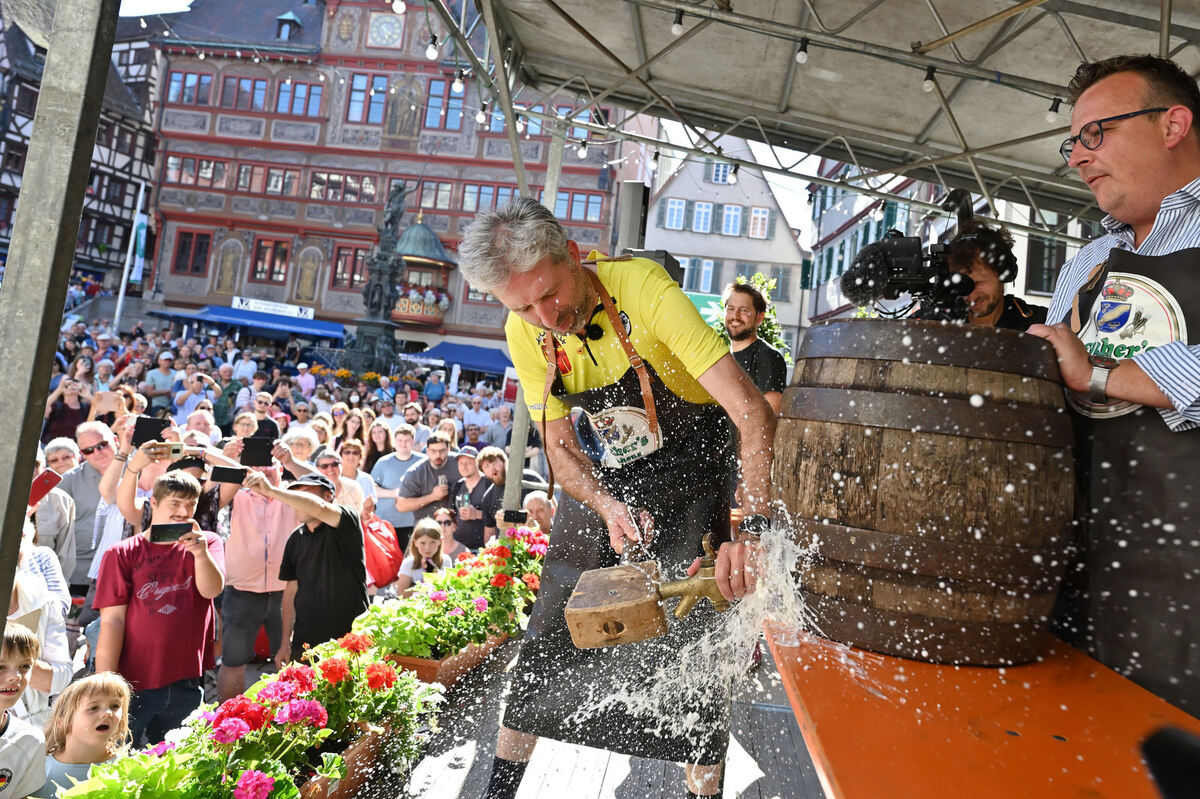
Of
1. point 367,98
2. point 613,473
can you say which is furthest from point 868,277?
point 367,98

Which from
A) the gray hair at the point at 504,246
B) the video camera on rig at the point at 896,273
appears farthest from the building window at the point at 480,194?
the video camera on rig at the point at 896,273

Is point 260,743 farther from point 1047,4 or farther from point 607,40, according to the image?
point 607,40

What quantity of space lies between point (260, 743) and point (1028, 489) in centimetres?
275

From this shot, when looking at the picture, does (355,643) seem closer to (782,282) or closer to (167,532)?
(167,532)

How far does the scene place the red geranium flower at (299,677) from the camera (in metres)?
3.36

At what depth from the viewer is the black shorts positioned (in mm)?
4941

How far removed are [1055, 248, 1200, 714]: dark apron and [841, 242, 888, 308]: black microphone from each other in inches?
13.5

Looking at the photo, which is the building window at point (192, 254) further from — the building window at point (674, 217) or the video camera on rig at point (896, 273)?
the video camera on rig at point (896, 273)

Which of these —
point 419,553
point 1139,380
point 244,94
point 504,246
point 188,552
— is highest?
point 244,94

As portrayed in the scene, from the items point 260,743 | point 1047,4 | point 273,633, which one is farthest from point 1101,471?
point 273,633

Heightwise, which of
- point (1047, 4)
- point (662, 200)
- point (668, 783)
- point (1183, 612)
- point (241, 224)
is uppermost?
point (662, 200)

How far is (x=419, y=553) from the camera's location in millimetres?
6574

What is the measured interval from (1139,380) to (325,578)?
457cm

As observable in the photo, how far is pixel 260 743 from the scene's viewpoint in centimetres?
296
